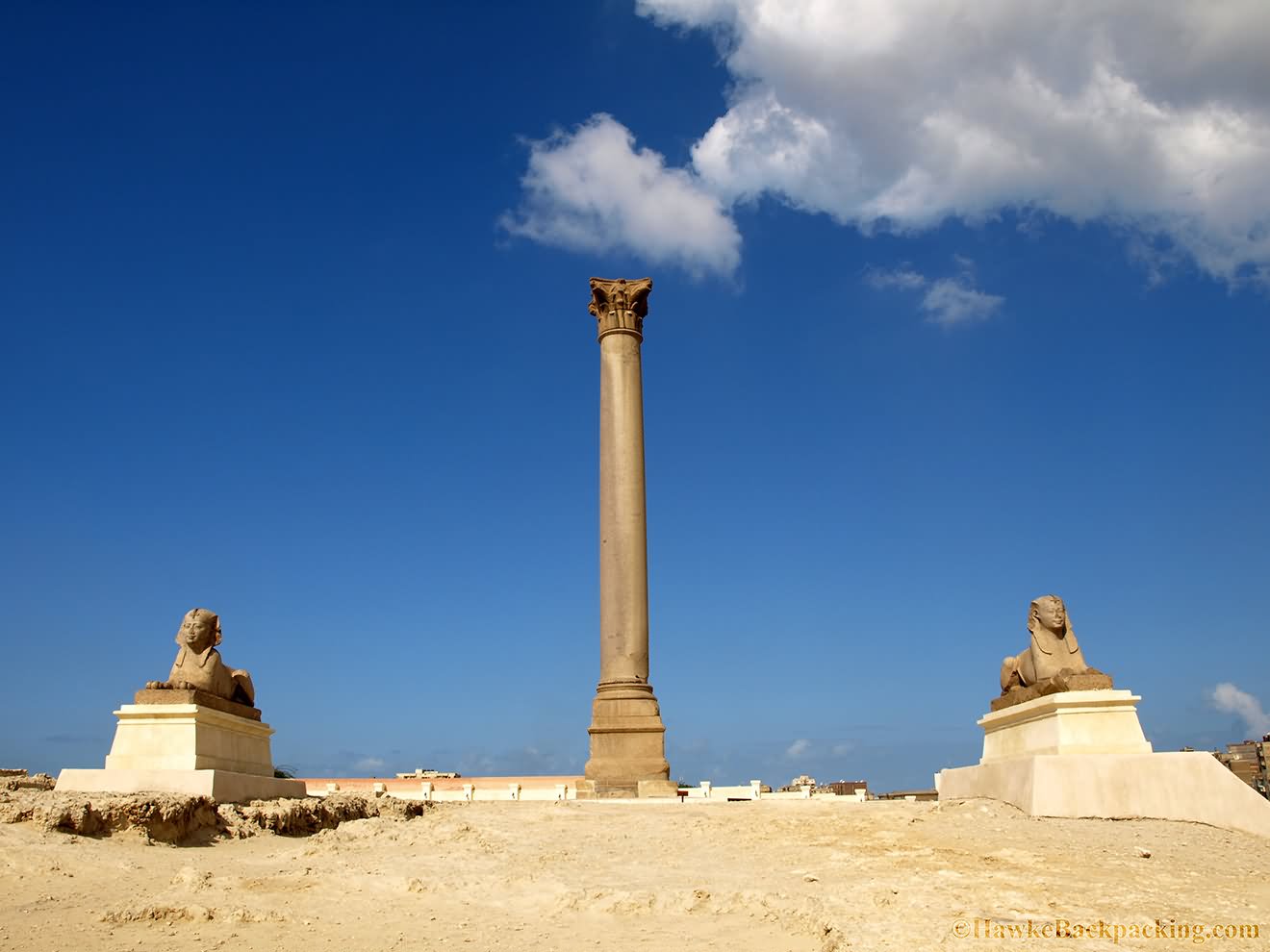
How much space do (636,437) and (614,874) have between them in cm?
1238

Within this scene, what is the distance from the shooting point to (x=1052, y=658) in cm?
1290

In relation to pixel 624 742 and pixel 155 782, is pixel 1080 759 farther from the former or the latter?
pixel 155 782

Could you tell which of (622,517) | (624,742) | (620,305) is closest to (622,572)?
(622,517)

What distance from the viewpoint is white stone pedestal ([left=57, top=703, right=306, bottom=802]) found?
39.9ft

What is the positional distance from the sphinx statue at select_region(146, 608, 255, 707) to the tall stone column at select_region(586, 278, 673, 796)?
7358mm

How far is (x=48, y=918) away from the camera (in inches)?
296

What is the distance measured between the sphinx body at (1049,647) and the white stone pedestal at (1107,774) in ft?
1.22

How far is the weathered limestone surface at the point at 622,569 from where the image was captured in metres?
18.9

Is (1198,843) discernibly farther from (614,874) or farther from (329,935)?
(329,935)

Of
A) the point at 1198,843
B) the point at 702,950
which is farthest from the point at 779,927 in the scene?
the point at 1198,843

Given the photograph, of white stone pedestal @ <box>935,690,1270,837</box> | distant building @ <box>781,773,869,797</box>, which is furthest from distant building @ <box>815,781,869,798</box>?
white stone pedestal @ <box>935,690,1270,837</box>

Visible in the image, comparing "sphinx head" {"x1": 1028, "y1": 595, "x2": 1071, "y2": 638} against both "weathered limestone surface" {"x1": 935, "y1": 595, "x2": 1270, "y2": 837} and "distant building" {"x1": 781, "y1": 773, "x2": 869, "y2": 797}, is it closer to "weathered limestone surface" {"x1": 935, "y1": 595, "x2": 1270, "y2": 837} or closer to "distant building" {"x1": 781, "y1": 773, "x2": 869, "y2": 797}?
"weathered limestone surface" {"x1": 935, "y1": 595, "x2": 1270, "y2": 837}

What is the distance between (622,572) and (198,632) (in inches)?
338

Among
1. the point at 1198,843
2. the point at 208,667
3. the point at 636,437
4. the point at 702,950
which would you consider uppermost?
the point at 636,437
